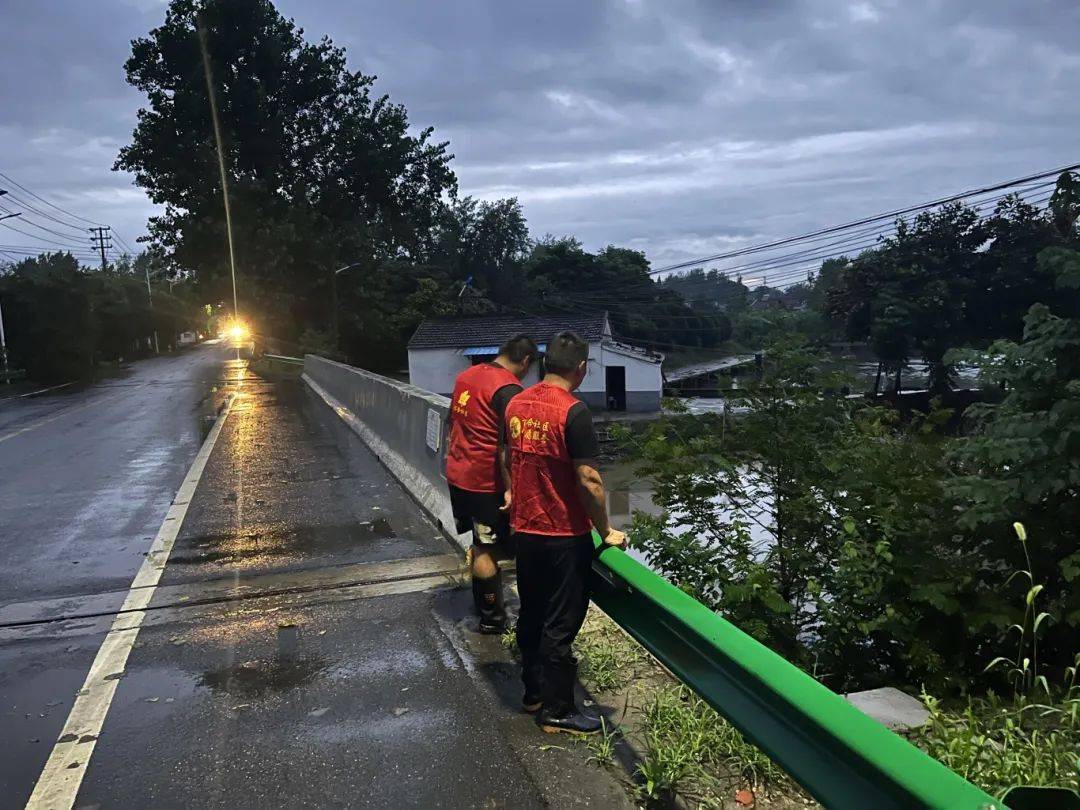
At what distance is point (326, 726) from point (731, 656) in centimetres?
220

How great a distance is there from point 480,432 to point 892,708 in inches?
99.7

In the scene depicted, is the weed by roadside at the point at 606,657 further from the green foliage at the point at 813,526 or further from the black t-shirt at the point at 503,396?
the black t-shirt at the point at 503,396

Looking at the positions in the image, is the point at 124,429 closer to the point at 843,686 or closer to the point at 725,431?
the point at 725,431

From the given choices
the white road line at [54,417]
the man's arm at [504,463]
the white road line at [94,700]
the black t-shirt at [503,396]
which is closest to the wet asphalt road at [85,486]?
the white road line at [54,417]

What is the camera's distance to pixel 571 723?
3.52m

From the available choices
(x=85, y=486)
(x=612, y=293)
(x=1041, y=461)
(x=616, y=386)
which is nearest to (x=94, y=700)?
(x=1041, y=461)

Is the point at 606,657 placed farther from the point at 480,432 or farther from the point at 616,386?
the point at 616,386

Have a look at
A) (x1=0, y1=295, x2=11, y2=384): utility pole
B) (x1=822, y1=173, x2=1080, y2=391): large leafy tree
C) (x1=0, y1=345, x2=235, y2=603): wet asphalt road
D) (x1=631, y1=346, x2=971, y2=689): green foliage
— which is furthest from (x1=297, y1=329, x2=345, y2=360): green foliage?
(x1=631, y1=346, x2=971, y2=689): green foliage

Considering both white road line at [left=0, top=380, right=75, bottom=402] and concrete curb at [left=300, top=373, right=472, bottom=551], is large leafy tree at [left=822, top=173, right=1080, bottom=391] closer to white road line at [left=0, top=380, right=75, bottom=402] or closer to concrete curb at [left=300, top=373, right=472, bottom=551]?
concrete curb at [left=300, top=373, right=472, bottom=551]

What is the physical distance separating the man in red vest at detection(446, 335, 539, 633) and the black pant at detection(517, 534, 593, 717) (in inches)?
38.8

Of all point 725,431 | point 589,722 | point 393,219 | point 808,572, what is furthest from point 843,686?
point 393,219

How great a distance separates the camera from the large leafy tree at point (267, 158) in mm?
41312

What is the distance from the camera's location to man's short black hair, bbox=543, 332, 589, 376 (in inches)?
138

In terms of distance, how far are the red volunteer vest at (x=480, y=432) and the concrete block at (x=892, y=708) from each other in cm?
217
